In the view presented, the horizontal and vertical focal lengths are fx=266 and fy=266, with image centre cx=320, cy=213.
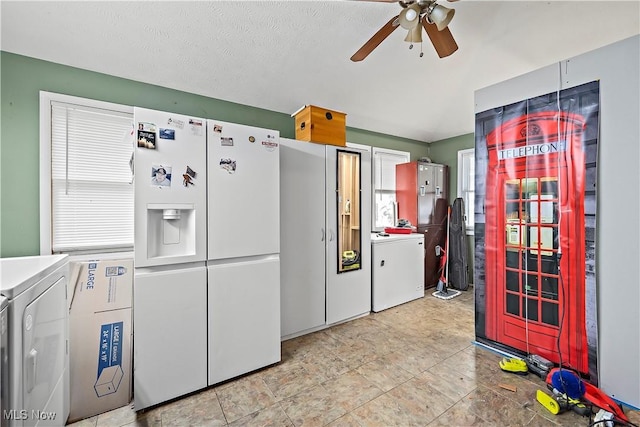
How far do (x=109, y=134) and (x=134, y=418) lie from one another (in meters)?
2.34

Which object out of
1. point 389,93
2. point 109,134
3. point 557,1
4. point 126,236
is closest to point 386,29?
point 557,1

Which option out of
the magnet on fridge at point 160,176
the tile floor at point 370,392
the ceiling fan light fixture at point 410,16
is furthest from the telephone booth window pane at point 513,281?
the magnet on fridge at point 160,176

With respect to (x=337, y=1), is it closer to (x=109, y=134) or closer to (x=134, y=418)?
(x=109, y=134)

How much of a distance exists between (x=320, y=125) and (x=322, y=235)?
1.20 meters

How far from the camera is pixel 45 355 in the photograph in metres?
1.31

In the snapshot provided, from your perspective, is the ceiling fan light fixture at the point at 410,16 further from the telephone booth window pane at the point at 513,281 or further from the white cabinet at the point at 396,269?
the white cabinet at the point at 396,269

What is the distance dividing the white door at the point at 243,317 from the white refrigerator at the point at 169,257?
0.08 meters

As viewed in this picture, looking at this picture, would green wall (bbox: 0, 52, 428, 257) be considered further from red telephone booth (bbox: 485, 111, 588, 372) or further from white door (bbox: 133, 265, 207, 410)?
red telephone booth (bbox: 485, 111, 588, 372)

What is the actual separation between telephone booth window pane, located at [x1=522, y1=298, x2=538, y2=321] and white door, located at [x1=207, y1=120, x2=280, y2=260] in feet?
7.38

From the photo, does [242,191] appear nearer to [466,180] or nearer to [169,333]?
[169,333]

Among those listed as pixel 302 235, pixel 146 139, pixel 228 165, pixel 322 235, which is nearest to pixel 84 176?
pixel 146 139

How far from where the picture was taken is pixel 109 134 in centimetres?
248

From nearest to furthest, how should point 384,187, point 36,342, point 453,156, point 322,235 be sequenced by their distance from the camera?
point 36,342 → point 322,235 → point 384,187 → point 453,156

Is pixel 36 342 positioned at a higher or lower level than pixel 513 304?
higher
